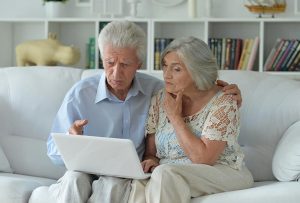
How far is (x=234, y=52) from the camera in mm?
4344

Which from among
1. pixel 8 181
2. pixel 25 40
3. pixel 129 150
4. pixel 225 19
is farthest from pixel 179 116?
pixel 25 40

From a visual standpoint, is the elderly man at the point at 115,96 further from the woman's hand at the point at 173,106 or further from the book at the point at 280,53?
the book at the point at 280,53

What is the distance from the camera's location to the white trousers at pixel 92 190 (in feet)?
8.05

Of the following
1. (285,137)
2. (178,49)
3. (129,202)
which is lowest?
(129,202)

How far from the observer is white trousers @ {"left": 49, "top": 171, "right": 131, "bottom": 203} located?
2.45m

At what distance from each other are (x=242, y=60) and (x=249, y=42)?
0.41ft

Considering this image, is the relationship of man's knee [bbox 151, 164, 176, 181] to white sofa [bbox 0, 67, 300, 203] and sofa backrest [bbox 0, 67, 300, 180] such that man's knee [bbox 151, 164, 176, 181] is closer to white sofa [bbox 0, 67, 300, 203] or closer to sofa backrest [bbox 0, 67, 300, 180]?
white sofa [bbox 0, 67, 300, 203]

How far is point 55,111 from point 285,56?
175cm

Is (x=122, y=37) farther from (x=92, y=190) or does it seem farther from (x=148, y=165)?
(x=92, y=190)

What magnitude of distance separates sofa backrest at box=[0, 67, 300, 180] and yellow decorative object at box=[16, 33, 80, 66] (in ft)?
3.43

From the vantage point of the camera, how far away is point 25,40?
4.83 metres

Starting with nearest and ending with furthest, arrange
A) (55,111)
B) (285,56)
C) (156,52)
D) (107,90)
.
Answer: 1. (107,90)
2. (55,111)
3. (285,56)
4. (156,52)

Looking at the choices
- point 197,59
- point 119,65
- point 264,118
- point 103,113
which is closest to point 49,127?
point 103,113

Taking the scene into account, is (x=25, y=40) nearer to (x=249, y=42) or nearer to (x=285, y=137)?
(x=249, y=42)
